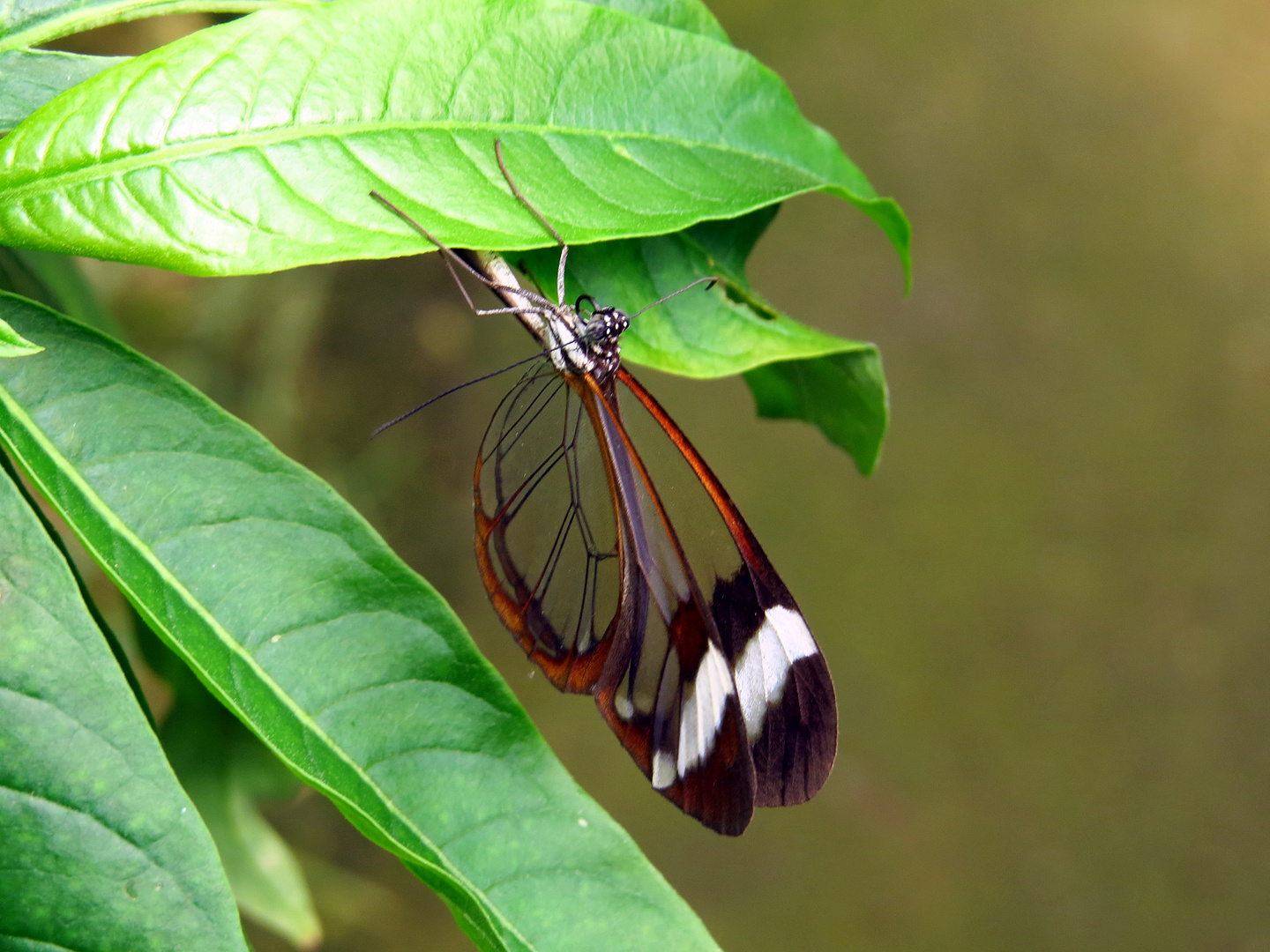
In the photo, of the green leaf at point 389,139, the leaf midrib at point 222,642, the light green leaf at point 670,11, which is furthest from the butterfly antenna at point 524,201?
the leaf midrib at point 222,642

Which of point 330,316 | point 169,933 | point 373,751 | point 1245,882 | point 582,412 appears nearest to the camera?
point 169,933

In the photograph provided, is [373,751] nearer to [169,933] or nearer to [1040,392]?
[169,933]

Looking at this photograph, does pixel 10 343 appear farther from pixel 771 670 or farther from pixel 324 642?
pixel 771 670

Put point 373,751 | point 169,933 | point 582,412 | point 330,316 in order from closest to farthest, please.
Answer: point 169,933, point 373,751, point 582,412, point 330,316

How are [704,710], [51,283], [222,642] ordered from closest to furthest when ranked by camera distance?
1. [222,642]
2. [704,710]
3. [51,283]

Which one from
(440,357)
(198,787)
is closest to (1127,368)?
(440,357)

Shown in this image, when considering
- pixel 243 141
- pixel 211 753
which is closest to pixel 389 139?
pixel 243 141
